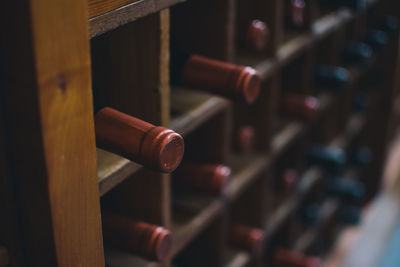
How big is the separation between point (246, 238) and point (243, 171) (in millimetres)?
123

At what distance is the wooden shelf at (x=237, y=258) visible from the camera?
94 cm

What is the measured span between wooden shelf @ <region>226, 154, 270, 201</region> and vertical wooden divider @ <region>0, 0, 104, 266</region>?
447mm

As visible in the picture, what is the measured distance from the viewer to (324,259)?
4.99 feet

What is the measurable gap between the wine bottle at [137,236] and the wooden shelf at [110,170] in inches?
2.9

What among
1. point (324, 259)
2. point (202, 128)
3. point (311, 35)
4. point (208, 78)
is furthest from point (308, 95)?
point (324, 259)

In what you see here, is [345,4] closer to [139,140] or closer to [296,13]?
[296,13]

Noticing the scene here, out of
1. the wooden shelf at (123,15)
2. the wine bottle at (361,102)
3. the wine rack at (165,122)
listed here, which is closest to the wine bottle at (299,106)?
the wine rack at (165,122)

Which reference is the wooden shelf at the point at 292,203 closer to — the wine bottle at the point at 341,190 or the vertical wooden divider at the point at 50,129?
the wine bottle at the point at 341,190

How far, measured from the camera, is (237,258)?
0.96 m

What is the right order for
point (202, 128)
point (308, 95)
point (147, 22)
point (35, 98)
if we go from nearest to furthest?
point (35, 98) → point (147, 22) → point (202, 128) → point (308, 95)

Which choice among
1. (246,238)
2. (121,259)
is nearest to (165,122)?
(121,259)

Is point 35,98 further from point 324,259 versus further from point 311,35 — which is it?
point 324,259

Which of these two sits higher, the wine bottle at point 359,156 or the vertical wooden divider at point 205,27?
the vertical wooden divider at point 205,27

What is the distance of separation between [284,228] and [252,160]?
31cm
